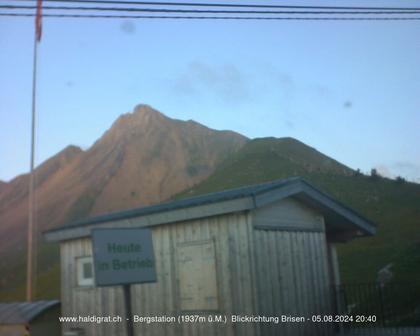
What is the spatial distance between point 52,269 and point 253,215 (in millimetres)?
33859

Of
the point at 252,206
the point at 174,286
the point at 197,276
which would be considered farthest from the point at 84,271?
the point at 252,206

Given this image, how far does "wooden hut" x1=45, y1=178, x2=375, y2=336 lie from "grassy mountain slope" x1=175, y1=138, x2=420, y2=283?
758 cm

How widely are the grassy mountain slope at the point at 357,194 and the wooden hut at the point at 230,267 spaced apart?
7.58 m

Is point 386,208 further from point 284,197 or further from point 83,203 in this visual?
point 83,203

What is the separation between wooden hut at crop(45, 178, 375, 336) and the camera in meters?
10.7

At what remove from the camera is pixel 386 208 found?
32.7 meters

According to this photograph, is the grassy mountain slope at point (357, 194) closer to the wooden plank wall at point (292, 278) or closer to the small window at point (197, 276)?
the wooden plank wall at point (292, 278)

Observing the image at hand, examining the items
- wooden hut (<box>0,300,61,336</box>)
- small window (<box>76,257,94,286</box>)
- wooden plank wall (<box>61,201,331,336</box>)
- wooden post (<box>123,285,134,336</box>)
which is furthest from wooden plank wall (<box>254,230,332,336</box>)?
wooden hut (<box>0,300,61,336</box>)

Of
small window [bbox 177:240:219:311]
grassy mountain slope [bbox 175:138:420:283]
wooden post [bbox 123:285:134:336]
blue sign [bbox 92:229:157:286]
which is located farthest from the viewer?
grassy mountain slope [bbox 175:138:420:283]

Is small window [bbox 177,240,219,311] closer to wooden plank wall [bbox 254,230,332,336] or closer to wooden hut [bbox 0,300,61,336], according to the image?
wooden plank wall [bbox 254,230,332,336]

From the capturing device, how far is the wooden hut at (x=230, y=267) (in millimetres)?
10719

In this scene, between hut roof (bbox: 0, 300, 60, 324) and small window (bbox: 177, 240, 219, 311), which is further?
hut roof (bbox: 0, 300, 60, 324)

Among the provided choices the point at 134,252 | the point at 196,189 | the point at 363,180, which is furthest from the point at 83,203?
the point at 134,252

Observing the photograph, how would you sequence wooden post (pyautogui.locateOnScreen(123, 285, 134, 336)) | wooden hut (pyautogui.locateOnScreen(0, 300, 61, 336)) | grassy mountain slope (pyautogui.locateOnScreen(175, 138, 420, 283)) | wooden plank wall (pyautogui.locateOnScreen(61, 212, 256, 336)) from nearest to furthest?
1. wooden post (pyautogui.locateOnScreen(123, 285, 134, 336))
2. wooden plank wall (pyautogui.locateOnScreen(61, 212, 256, 336))
3. wooden hut (pyautogui.locateOnScreen(0, 300, 61, 336))
4. grassy mountain slope (pyautogui.locateOnScreen(175, 138, 420, 283))
